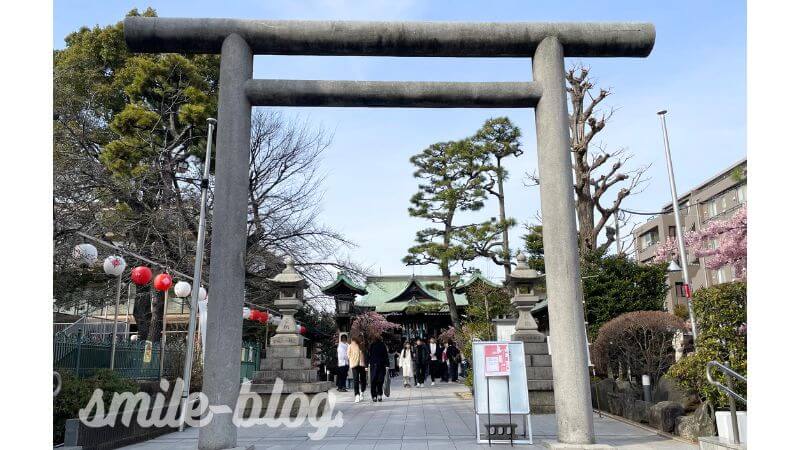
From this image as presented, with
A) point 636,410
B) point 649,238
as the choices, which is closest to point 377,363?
point 636,410

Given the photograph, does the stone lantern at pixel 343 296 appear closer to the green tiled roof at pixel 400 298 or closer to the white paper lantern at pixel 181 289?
the green tiled roof at pixel 400 298

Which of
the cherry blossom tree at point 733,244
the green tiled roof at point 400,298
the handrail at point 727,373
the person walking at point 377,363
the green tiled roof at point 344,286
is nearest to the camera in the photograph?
the handrail at point 727,373

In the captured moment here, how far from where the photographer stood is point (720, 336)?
Result: 25.5ft

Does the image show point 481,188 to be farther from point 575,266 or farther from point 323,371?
point 575,266

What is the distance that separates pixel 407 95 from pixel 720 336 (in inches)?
211

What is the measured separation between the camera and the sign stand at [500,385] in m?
8.20

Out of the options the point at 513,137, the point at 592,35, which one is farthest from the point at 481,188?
the point at 592,35

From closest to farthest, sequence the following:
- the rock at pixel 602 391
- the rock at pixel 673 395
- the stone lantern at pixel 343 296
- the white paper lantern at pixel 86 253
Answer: the rock at pixel 673 395 < the white paper lantern at pixel 86 253 < the rock at pixel 602 391 < the stone lantern at pixel 343 296

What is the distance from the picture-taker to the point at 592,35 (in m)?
7.71

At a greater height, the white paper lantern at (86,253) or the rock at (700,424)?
the white paper lantern at (86,253)

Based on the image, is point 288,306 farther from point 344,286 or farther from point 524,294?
point 344,286

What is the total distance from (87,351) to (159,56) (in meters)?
16.8

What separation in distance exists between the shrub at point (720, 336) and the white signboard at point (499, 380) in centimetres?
229

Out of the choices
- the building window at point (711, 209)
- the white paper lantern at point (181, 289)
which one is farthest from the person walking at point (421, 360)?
the building window at point (711, 209)
